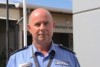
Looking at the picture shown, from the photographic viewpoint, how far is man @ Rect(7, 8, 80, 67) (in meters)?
2.42

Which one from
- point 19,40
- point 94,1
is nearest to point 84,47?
point 94,1

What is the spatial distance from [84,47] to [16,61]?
1.39 metres

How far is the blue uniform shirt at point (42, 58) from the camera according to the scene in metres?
2.44

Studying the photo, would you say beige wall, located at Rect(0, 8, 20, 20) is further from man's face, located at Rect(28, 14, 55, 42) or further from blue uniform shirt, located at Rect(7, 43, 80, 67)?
man's face, located at Rect(28, 14, 55, 42)

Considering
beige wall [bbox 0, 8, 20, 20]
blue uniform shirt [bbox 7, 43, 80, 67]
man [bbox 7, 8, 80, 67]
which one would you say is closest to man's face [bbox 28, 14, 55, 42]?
man [bbox 7, 8, 80, 67]

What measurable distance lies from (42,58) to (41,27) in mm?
243

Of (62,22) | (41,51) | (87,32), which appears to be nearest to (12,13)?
(62,22)

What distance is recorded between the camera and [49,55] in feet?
8.08

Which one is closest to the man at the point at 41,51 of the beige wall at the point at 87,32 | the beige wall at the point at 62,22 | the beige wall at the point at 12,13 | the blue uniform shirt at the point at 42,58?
the blue uniform shirt at the point at 42,58

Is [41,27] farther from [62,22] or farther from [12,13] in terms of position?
[62,22]

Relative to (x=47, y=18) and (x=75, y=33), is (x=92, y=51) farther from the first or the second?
(x=47, y=18)

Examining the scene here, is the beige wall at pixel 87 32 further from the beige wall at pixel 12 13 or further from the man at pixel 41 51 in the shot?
the beige wall at pixel 12 13

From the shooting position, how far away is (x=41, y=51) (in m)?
2.48

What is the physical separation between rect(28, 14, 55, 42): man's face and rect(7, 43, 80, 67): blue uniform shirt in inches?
4.6
